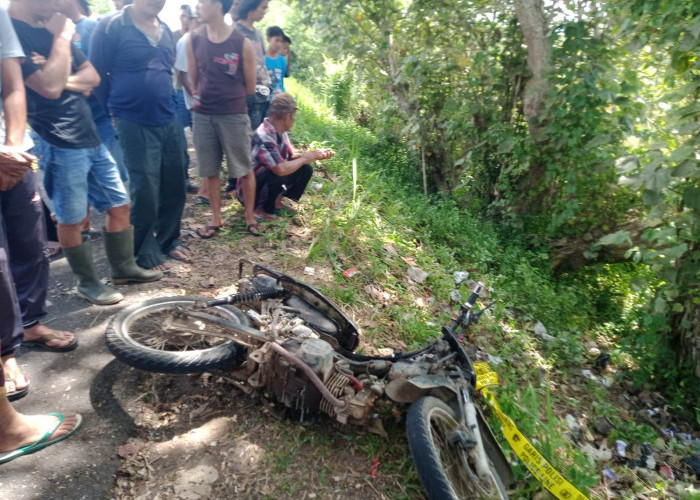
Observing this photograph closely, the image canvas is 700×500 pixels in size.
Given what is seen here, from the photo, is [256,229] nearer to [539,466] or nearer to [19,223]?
[19,223]

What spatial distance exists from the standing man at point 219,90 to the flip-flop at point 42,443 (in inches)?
101

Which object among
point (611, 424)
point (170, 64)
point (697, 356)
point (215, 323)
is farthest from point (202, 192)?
point (697, 356)

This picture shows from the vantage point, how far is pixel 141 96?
3.42 meters

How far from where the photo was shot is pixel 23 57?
2.37 metres

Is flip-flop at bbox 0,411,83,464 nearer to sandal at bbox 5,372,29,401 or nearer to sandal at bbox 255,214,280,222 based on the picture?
sandal at bbox 5,372,29,401

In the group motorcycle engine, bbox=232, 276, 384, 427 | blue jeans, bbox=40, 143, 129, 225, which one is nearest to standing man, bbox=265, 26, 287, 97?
blue jeans, bbox=40, 143, 129, 225

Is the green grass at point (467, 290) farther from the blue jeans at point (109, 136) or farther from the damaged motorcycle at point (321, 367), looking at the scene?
the blue jeans at point (109, 136)

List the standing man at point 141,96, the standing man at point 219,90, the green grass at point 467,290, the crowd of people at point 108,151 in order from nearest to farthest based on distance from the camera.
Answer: the crowd of people at point 108,151 < the standing man at point 141,96 < the green grass at point 467,290 < the standing man at point 219,90

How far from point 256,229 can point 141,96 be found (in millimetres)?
1642

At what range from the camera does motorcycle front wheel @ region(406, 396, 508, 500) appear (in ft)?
6.21

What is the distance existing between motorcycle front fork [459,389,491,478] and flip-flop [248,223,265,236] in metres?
2.75

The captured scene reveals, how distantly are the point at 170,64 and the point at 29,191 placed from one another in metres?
1.63

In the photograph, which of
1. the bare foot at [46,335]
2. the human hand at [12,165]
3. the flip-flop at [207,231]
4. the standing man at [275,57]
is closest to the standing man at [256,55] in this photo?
the standing man at [275,57]

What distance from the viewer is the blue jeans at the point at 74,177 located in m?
2.90
